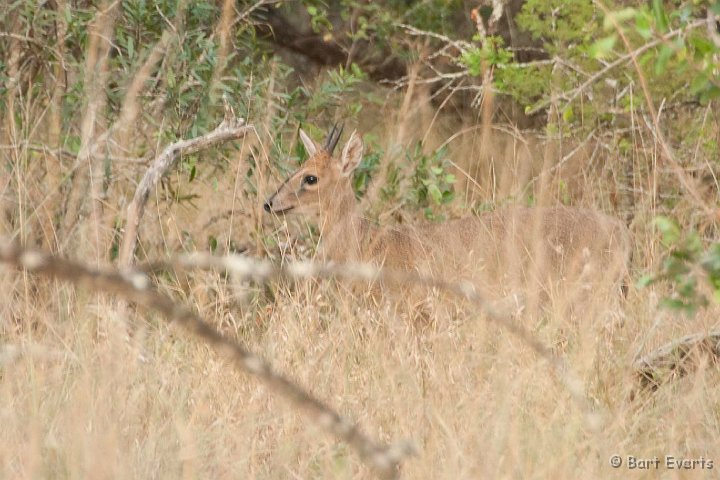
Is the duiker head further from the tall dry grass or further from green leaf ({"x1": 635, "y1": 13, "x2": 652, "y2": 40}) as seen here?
green leaf ({"x1": 635, "y1": 13, "x2": 652, "y2": 40})

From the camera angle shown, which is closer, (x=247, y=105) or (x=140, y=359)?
(x=140, y=359)

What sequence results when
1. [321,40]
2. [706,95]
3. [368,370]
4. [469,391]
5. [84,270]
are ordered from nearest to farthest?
[84,270] < [706,95] < [469,391] < [368,370] < [321,40]

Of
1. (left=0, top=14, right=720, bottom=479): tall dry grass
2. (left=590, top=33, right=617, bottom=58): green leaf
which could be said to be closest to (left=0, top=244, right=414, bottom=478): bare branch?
(left=0, top=14, right=720, bottom=479): tall dry grass

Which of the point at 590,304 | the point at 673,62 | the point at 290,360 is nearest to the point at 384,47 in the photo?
the point at 673,62

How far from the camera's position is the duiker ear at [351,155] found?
21.5 ft

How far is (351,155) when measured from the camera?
6.65 meters

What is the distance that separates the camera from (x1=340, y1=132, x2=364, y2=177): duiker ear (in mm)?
6543

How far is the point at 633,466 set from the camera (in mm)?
2961

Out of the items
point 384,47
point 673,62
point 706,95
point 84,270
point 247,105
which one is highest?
point 84,270

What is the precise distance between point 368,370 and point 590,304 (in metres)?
1.11

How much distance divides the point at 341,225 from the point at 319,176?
29cm

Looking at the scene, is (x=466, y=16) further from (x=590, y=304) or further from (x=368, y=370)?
(x=368, y=370)

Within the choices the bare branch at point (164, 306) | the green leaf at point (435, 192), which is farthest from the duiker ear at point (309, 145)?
the bare branch at point (164, 306)

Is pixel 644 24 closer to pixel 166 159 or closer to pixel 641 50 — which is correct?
A: pixel 641 50
